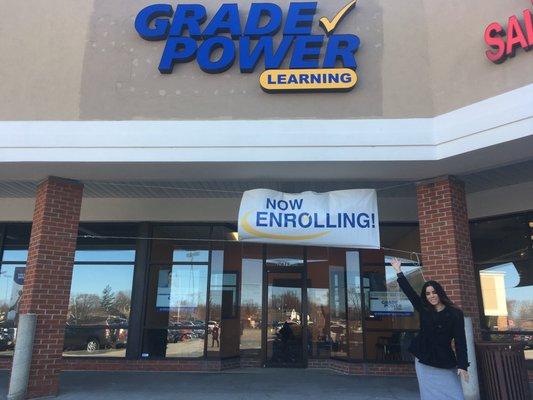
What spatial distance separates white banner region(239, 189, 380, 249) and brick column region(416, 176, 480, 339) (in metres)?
1.00

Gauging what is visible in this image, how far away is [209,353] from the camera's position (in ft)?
34.7

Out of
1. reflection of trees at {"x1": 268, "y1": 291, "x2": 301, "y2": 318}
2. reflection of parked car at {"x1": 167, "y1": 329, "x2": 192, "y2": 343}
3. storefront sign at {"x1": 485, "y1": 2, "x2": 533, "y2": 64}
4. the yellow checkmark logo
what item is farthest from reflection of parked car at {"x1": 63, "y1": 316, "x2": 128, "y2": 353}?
storefront sign at {"x1": 485, "y1": 2, "x2": 533, "y2": 64}

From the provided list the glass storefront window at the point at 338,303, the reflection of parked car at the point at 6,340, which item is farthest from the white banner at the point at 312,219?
the reflection of parked car at the point at 6,340

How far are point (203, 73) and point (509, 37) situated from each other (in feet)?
15.4

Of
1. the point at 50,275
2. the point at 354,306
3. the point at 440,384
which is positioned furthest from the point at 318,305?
the point at 440,384

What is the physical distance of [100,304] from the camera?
430 inches

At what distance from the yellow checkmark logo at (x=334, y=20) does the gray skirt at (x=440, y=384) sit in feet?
18.0

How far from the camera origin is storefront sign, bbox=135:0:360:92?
780 cm

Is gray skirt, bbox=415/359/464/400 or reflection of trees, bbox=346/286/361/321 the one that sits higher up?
reflection of trees, bbox=346/286/361/321

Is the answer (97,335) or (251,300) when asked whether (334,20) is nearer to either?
(251,300)

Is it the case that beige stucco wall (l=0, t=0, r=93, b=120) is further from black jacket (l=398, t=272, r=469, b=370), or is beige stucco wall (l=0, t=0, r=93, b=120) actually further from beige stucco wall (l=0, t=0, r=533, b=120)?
black jacket (l=398, t=272, r=469, b=370)

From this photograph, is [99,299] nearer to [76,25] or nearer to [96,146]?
[96,146]

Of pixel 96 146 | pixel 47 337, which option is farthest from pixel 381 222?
pixel 47 337

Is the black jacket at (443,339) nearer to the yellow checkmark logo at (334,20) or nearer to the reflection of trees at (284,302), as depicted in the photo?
the yellow checkmark logo at (334,20)
